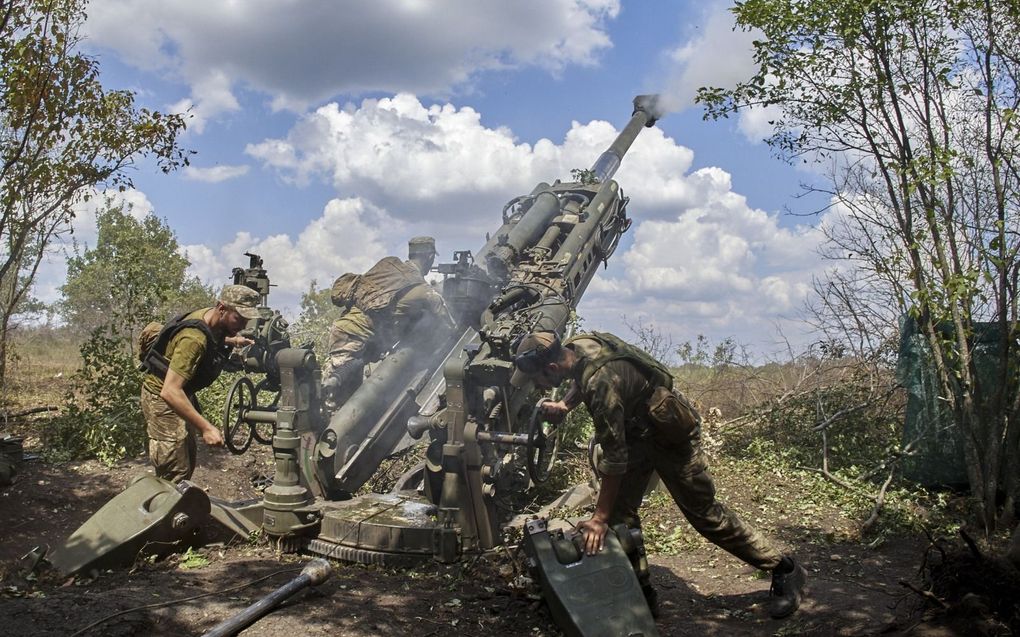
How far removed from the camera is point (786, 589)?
453 cm

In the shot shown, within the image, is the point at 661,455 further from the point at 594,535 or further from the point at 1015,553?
the point at 1015,553

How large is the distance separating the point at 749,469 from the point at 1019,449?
7.75 ft

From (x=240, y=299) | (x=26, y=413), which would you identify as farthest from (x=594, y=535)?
(x=26, y=413)

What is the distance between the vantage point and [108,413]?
26.0 feet

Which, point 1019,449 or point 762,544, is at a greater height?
point 1019,449

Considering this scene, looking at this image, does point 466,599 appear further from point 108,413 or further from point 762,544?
point 108,413

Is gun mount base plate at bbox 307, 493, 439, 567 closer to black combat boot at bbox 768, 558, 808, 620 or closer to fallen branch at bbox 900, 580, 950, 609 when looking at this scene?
black combat boot at bbox 768, 558, 808, 620

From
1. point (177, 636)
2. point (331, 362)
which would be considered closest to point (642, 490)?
point (177, 636)

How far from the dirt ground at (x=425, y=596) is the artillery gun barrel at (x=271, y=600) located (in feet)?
0.27

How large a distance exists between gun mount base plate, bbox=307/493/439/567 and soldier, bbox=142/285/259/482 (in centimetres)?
114

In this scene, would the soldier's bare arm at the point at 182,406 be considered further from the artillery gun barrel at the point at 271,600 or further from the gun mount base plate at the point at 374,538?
the artillery gun barrel at the point at 271,600

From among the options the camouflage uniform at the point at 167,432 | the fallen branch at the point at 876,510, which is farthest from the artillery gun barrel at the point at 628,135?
the camouflage uniform at the point at 167,432

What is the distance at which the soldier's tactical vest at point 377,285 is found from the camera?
7137 mm

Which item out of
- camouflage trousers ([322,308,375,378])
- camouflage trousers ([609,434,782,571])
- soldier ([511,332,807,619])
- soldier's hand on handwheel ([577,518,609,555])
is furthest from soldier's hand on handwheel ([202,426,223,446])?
camouflage trousers ([609,434,782,571])
